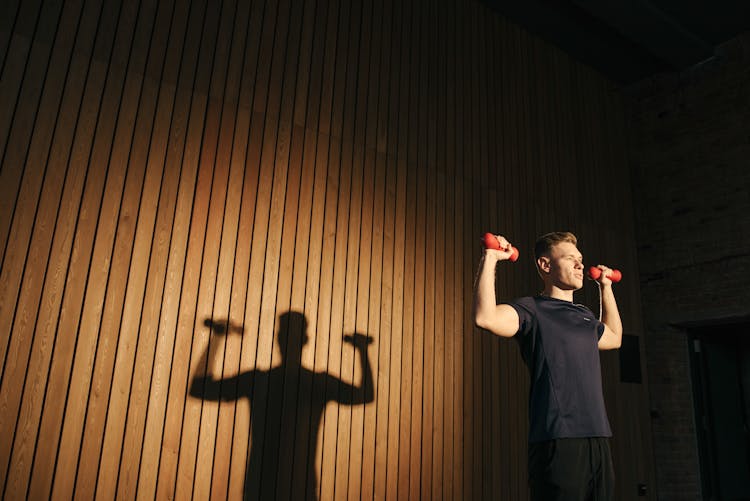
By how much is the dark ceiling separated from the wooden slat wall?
3.32 ft

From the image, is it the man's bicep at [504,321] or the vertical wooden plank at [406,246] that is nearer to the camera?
the man's bicep at [504,321]

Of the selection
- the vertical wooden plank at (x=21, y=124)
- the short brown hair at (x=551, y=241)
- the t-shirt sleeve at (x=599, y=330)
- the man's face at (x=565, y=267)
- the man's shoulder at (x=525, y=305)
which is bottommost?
the t-shirt sleeve at (x=599, y=330)

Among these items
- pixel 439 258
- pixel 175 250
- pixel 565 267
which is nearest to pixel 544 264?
pixel 565 267

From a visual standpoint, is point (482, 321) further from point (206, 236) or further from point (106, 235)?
Answer: point (106, 235)

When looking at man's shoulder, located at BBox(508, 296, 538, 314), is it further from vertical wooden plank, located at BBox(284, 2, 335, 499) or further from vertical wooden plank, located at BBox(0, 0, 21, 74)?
vertical wooden plank, located at BBox(0, 0, 21, 74)

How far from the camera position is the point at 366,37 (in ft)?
14.8

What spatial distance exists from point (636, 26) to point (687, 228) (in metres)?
2.00

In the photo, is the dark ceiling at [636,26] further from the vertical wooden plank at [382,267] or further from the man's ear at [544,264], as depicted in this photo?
the man's ear at [544,264]

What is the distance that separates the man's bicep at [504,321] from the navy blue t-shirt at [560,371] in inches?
1.5

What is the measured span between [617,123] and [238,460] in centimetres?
537

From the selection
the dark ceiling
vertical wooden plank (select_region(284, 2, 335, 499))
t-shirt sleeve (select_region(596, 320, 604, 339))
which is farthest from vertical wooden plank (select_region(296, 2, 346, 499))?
the dark ceiling

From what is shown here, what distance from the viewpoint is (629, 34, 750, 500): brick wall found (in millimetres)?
5551

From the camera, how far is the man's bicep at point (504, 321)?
2.27 m

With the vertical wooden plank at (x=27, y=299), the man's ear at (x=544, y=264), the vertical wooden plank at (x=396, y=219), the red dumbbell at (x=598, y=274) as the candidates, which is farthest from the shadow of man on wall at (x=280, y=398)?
the red dumbbell at (x=598, y=274)
